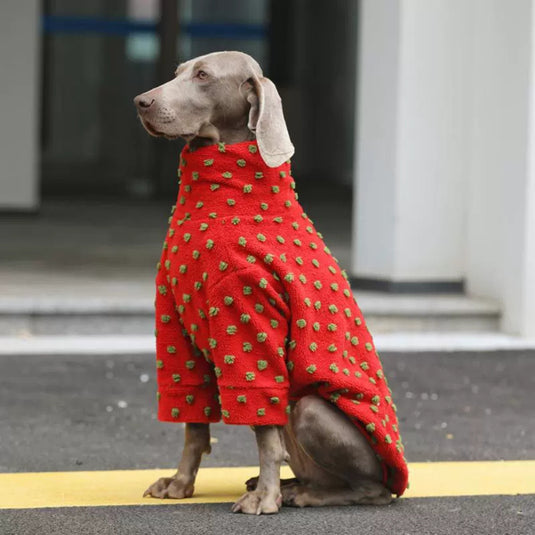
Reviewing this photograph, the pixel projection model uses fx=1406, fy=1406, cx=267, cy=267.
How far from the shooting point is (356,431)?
14.3ft

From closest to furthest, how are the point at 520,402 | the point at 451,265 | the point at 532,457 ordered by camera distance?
the point at 532,457
the point at 520,402
the point at 451,265

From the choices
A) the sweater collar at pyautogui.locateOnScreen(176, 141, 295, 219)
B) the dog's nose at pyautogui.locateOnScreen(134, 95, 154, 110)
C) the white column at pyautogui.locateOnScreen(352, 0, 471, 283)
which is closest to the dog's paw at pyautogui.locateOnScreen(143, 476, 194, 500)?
the sweater collar at pyautogui.locateOnScreen(176, 141, 295, 219)

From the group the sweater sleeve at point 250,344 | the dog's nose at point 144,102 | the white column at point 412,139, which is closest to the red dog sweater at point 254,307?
the sweater sleeve at point 250,344

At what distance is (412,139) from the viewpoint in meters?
8.91

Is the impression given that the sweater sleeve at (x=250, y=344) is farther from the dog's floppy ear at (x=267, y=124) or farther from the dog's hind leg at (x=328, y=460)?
the dog's floppy ear at (x=267, y=124)

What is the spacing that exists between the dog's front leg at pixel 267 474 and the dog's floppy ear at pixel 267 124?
2.72ft

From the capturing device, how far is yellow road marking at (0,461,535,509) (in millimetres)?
4707

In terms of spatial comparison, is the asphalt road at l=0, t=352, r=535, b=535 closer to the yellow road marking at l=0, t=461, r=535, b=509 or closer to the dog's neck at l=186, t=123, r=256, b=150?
the yellow road marking at l=0, t=461, r=535, b=509

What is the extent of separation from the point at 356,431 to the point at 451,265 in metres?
4.90

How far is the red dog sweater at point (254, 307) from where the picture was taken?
4242mm

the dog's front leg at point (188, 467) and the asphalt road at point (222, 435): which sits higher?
the dog's front leg at point (188, 467)

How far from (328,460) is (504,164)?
463cm

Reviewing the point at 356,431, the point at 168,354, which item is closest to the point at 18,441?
the point at 168,354

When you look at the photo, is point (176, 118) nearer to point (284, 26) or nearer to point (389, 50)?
point (389, 50)
